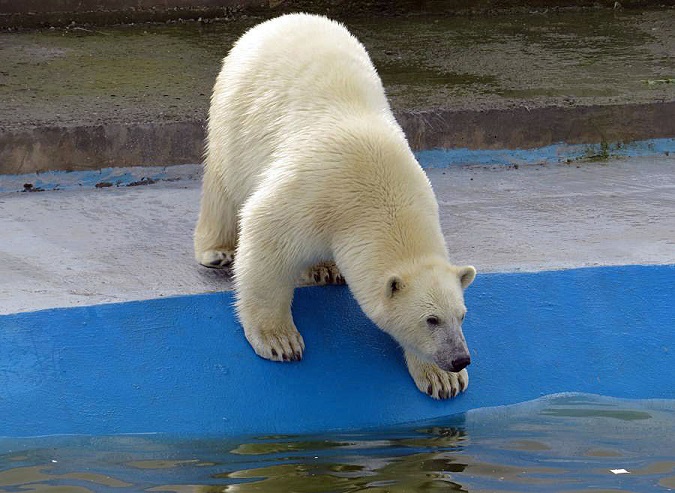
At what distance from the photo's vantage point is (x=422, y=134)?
5.31m

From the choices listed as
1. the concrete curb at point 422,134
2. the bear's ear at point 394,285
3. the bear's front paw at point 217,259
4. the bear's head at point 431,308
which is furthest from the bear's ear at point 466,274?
the concrete curb at point 422,134

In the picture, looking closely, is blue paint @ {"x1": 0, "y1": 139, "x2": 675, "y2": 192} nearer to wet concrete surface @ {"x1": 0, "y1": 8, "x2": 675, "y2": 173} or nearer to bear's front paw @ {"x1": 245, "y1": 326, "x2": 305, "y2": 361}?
wet concrete surface @ {"x1": 0, "y1": 8, "x2": 675, "y2": 173}

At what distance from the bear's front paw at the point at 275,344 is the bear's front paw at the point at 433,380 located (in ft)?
1.26

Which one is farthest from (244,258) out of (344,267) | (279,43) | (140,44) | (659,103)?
(140,44)

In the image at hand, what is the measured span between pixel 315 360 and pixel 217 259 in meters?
0.59

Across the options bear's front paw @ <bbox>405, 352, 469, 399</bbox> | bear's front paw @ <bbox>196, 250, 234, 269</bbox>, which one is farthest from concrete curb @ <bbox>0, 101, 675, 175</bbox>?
bear's front paw @ <bbox>405, 352, 469, 399</bbox>

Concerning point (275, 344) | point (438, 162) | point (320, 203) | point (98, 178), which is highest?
point (320, 203)

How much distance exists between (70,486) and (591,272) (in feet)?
6.64

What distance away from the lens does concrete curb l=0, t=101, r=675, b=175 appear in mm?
4918

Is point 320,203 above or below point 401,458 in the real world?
above

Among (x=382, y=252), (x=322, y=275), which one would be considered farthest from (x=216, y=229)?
(x=382, y=252)

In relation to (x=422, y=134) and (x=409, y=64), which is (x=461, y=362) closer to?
(x=422, y=134)

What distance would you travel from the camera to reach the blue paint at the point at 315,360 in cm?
345

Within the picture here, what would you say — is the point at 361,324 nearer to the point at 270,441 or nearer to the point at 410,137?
the point at 270,441
